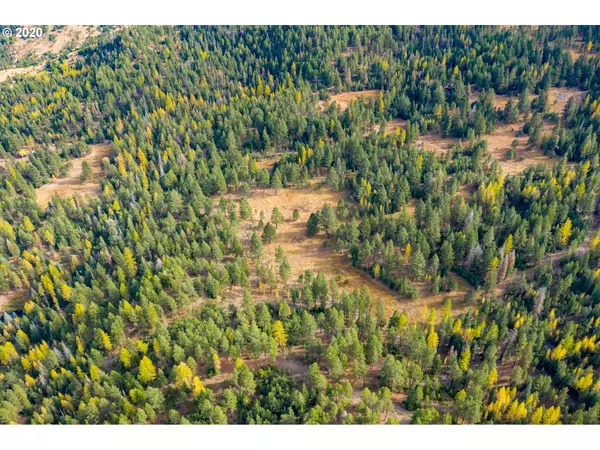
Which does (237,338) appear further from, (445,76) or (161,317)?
(445,76)

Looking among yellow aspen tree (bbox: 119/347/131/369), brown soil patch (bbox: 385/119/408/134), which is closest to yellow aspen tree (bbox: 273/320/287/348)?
yellow aspen tree (bbox: 119/347/131/369)

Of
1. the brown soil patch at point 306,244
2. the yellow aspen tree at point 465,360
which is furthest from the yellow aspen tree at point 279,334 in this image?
the yellow aspen tree at point 465,360

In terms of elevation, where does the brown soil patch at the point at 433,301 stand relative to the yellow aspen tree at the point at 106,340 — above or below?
below

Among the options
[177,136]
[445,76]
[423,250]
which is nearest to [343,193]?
[423,250]

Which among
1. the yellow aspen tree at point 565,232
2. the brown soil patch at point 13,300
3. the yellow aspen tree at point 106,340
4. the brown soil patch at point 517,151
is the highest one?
the brown soil patch at point 517,151

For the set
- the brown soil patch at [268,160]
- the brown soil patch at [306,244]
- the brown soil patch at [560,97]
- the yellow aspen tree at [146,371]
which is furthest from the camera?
the brown soil patch at [560,97]

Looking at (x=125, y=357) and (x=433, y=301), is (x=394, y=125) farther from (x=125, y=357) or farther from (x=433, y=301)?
(x=125, y=357)

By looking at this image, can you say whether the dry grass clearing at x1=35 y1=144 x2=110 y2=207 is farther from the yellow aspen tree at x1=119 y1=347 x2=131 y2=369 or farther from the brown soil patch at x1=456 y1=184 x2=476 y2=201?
the brown soil patch at x1=456 y1=184 x2=476 y2=201

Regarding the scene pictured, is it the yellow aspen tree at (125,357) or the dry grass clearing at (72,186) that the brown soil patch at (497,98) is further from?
the yellow aspen tree at (125,357)
